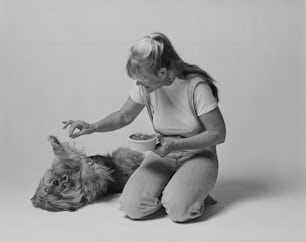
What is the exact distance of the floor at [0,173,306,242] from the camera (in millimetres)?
2803

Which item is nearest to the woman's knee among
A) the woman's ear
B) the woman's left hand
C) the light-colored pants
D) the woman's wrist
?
the light-colored pants

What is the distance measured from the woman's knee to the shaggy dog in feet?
0.71

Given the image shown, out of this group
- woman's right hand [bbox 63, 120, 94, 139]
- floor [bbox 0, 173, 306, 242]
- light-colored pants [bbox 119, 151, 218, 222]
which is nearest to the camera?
floor [bbox 0, 173, 306, 242]

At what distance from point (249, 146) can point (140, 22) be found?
103cm

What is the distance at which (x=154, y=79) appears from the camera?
290cm

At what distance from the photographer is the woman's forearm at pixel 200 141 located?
288 centimetres


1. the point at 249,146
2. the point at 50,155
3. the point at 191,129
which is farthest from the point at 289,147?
the point at 50,155

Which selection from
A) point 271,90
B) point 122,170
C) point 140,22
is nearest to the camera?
point 122,170

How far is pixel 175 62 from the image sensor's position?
293 cm

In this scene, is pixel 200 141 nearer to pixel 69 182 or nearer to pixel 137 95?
pixel 137 95

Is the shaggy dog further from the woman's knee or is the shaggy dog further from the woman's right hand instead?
the woman's knee

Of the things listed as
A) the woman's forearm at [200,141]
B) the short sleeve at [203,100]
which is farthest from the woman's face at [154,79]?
→ the woman's forearm at [200,141]

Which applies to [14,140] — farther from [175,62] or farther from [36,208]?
[175,62]

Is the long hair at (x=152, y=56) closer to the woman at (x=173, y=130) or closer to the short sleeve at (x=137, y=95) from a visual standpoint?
the woman at (x=173, y=130)
